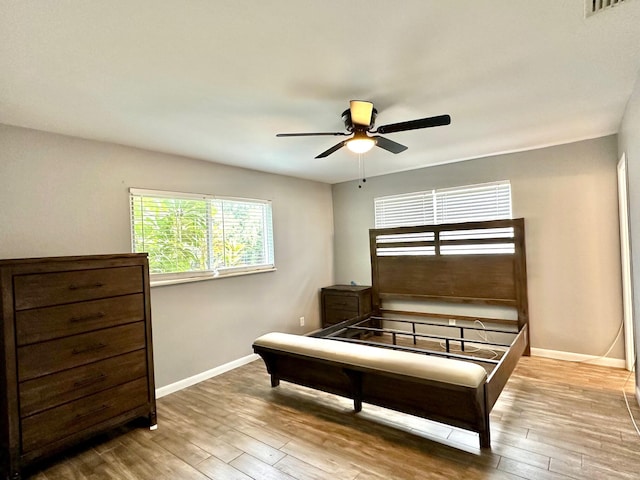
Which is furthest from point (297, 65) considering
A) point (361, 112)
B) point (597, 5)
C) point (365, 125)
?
point (597, 5)

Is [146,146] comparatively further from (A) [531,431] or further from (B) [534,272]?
(B) [534,272]

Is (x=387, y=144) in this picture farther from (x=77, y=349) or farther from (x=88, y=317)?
(x=77, y=349)

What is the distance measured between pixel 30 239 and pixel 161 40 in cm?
202

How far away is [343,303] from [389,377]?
2558mm

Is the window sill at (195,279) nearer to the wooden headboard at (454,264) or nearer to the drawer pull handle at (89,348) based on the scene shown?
the drawer pull handle at (89,348)

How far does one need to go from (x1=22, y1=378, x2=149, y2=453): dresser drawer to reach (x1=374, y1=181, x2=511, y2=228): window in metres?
3.80

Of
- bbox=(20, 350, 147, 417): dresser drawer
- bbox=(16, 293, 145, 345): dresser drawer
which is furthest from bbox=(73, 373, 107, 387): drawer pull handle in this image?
bbox=(16, 293, 145, 345): dresser drawer

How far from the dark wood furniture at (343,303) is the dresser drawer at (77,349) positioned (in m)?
2.92

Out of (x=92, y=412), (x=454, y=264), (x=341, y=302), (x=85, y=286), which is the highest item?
(x=85, y=286)

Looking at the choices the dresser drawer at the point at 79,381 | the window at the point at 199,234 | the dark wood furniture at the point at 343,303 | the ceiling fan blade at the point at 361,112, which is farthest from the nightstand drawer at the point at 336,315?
the ceiling fan blade at the point at 361,112

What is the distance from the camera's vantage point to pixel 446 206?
4.57 metres

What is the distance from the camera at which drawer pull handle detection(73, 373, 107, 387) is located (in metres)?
2.33

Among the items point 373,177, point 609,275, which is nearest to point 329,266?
point 373,177

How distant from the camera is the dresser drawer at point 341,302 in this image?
490cm
